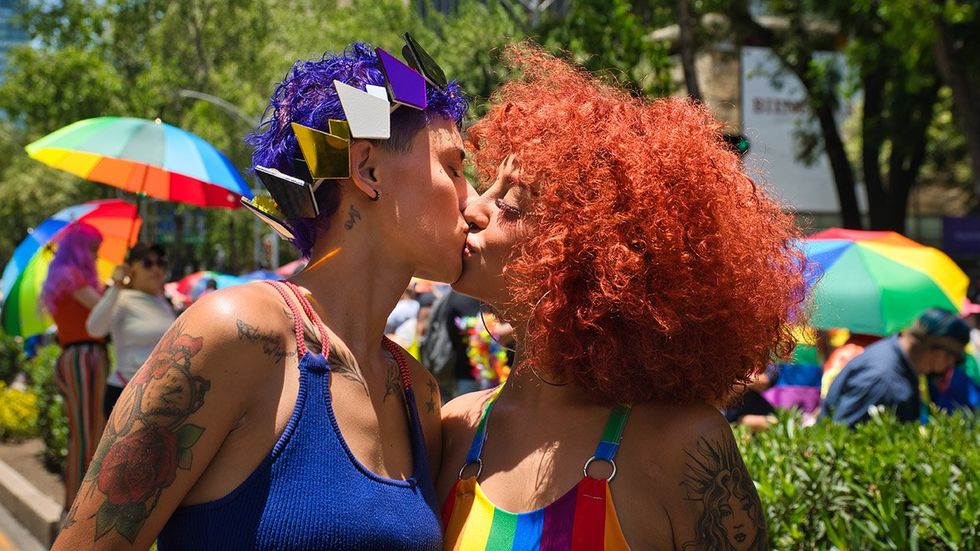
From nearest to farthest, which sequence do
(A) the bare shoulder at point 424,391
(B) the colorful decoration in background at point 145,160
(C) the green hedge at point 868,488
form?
(A) the bare shoulder at point 424,391 → (C) the green hedge at point 868,488 → (B) the colorful decoration in background at point 145,160

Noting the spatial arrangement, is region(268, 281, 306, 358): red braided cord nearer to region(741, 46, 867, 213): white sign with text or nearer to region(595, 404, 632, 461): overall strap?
region(595, 404, 632, 461): overall strap

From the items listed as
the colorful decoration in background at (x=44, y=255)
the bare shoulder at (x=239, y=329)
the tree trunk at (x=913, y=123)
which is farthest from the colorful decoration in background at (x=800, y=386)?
the tree trunk at (x=913, y=123)

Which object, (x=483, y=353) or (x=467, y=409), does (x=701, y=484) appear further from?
(x=483, y=353)

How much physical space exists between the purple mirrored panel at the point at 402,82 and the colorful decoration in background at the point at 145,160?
3.96 metres

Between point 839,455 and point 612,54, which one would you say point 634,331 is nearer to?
point 839,455

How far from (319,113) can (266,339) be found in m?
0.51

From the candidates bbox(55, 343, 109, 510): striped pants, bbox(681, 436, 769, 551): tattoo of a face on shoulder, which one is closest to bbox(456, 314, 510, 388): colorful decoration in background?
bbox(55, 343, 109, 510): striped pants

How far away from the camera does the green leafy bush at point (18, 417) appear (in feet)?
39.2

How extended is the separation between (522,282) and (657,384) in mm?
373

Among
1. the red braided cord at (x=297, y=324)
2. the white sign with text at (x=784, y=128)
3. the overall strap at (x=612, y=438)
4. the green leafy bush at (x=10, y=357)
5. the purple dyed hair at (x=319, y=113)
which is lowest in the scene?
the white sign with text at (x=784, y=128)

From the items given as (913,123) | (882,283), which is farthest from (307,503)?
(913,123)

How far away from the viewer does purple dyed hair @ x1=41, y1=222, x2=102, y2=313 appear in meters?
7.34

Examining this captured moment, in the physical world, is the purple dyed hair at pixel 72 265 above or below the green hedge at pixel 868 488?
above

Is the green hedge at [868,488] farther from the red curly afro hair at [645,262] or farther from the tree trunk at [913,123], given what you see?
the tree trunk at [913,123]
